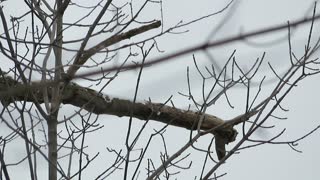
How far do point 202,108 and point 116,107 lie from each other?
102 cm

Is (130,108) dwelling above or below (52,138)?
above

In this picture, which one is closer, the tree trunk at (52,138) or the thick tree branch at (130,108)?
the tree trunk at (52,138)

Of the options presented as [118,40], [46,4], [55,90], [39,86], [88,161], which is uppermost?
[46,4]

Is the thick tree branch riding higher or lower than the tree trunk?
higher

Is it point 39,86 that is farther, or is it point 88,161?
point 88,161

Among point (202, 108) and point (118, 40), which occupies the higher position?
point (118, 40)

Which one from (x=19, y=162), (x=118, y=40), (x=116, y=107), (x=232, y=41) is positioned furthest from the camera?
(x=116, y=107)

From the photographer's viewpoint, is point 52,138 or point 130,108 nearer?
point 52,138

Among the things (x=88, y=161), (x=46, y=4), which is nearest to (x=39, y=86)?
(x=88, y=161)

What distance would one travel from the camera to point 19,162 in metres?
2.83

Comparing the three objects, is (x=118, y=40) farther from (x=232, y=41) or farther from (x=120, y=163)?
(x=232, y=41)

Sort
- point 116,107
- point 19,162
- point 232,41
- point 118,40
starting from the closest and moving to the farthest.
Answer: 1. point 232,41
2. point 19,162
3. point 118,40
4. point 116,107

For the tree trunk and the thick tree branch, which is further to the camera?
the thick tree branch

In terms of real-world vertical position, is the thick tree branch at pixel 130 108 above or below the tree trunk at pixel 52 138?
above
